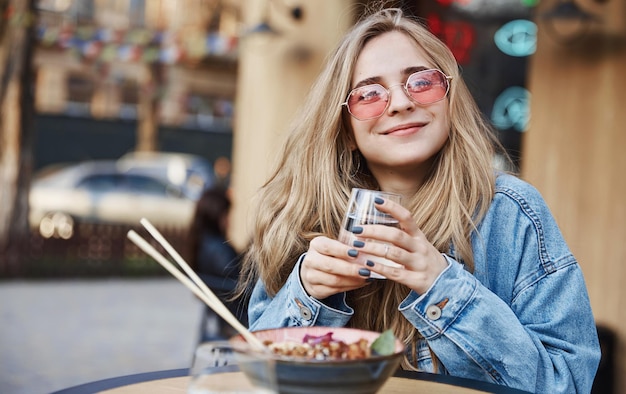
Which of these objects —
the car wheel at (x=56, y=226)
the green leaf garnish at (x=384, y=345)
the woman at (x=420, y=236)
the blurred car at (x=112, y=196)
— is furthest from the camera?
the blurred car at (x=112, y=196)

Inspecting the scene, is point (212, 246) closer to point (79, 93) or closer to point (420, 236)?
point (420, 236)

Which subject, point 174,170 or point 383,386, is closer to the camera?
point 383,386

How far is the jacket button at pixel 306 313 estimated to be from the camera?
1751 mm

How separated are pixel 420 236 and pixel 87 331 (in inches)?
253

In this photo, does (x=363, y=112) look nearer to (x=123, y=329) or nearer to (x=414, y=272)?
(x=414, y=272)

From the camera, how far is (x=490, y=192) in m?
1.83

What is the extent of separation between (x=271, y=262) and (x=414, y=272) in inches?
22.2

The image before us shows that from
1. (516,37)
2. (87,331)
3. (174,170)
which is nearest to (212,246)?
(87,331)

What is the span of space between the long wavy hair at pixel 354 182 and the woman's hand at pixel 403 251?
28 centimetres

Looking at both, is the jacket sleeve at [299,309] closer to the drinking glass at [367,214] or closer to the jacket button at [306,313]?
the jacket button at [306,313]

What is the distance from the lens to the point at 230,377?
1.17 meters

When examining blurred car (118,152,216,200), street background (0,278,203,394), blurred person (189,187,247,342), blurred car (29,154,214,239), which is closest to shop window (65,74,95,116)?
blurred car (118,152,216,200)

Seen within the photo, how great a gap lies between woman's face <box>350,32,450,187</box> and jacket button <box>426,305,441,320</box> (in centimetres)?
42

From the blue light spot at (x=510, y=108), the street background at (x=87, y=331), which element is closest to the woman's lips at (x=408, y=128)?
the street background at (x=87, y=331)
